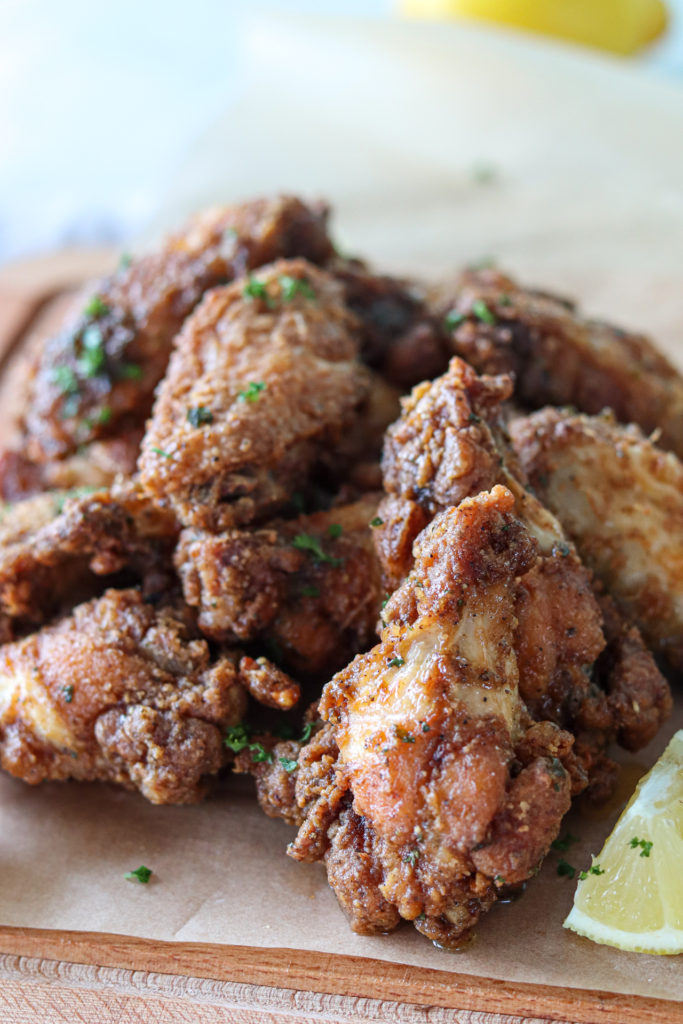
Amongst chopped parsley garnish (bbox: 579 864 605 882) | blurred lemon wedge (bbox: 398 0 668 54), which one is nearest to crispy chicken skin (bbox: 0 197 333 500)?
chopped parsley garnish (bbox: 579 864 605 882)

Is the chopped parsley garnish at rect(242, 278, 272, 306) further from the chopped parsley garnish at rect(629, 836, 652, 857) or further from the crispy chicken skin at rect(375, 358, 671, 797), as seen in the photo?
the chopped parsley garnish at rect(629, 836, 652, 857)

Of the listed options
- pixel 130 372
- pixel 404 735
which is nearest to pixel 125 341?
pixel 130 372

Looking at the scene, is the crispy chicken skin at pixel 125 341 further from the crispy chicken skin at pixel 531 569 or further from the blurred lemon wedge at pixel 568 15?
the blurred lemon wedge at pixel 568 15

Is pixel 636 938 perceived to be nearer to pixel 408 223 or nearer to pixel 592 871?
pixel 592 871

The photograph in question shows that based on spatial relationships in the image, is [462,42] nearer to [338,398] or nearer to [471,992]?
[338,398]

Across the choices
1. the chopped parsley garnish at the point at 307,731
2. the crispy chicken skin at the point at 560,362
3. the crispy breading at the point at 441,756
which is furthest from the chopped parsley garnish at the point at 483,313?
the chopped parsley garnish at the point at 307,731
